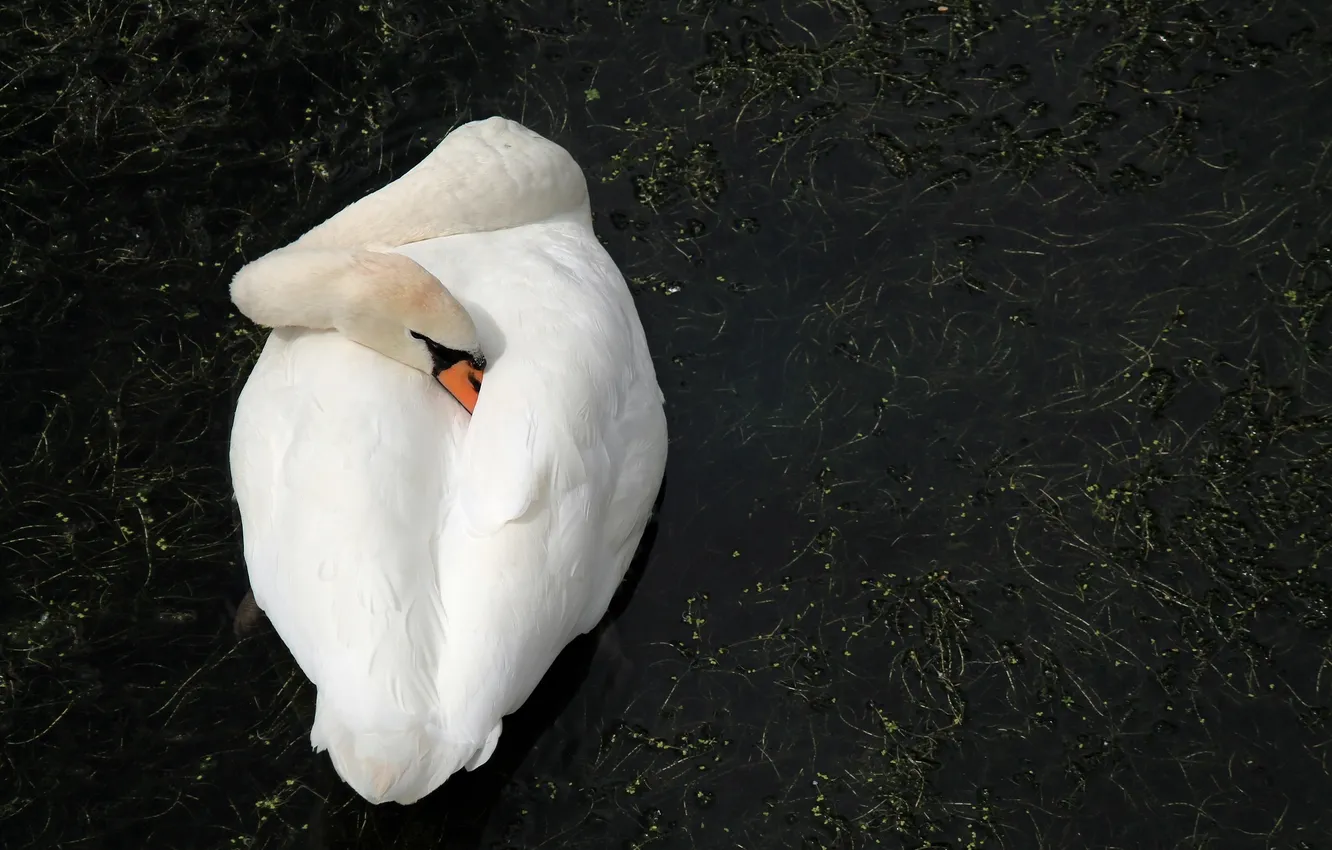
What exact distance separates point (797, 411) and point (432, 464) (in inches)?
36.0

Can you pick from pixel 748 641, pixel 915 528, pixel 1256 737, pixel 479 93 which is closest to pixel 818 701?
pixel 748 641

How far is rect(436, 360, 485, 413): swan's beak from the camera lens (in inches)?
77.8

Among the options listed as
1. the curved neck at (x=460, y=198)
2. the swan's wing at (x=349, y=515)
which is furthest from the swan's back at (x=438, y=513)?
the curved neck at (x=460, y=198)

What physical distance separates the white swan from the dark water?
0.36 meters

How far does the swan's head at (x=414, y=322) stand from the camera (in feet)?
6.28

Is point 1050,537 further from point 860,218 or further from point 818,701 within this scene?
point 860,218

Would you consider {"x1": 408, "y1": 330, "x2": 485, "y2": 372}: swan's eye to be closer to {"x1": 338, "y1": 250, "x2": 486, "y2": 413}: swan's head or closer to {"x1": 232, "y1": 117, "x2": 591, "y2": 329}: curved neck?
{"x1": 338, "y1": 250, "x2": 486, "y2": 413}: swan's head

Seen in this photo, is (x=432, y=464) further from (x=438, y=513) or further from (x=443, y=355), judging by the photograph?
(x=443, y=355)

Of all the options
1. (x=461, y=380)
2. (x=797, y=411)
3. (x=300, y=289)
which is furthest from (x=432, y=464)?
(x=797, y=411)

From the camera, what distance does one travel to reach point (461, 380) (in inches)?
78.0

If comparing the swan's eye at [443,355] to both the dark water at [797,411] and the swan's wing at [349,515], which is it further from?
the dark water at [797,411]

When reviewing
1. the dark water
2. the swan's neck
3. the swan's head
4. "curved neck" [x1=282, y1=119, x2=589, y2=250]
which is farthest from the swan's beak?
the dark water

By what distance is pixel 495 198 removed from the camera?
2227 mm

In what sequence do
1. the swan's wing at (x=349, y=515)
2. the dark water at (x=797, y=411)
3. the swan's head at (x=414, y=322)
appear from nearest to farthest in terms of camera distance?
the swan's wing at (x=349, y=515)
the swan's head at (x=414, y=322)
the dark water at (x=797, y=411)
